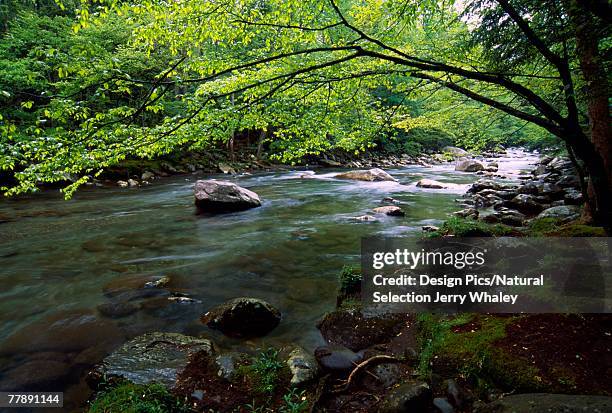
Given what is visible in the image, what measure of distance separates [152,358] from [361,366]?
8.30 ft

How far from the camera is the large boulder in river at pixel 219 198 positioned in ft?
43.7

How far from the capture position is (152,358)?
4.17 m

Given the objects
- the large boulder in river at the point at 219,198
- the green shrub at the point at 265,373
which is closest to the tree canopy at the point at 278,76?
the green shrub at the point at 265,373

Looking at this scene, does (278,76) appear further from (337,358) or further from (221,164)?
(221,164)

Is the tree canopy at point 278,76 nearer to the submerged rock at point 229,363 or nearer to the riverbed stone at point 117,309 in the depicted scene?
the riverbed stone at point 117,309

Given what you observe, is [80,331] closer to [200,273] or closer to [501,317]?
[200,273]

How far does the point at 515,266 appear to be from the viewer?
494cm

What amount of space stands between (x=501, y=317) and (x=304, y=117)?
12.7 feet

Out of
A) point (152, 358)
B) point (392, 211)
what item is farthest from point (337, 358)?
point (392, 211)

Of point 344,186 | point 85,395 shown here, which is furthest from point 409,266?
point 344,186

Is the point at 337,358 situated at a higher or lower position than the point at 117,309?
higher

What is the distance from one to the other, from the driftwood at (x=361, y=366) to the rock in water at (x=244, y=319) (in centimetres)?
172

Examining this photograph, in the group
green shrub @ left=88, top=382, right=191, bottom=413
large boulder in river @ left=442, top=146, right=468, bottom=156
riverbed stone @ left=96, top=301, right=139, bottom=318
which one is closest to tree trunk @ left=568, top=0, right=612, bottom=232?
large boulder in river @ left=442, top=146, right=468, bottom=156

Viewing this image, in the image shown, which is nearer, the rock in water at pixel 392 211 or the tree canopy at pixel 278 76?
the tree canopy at pixel 278 76
